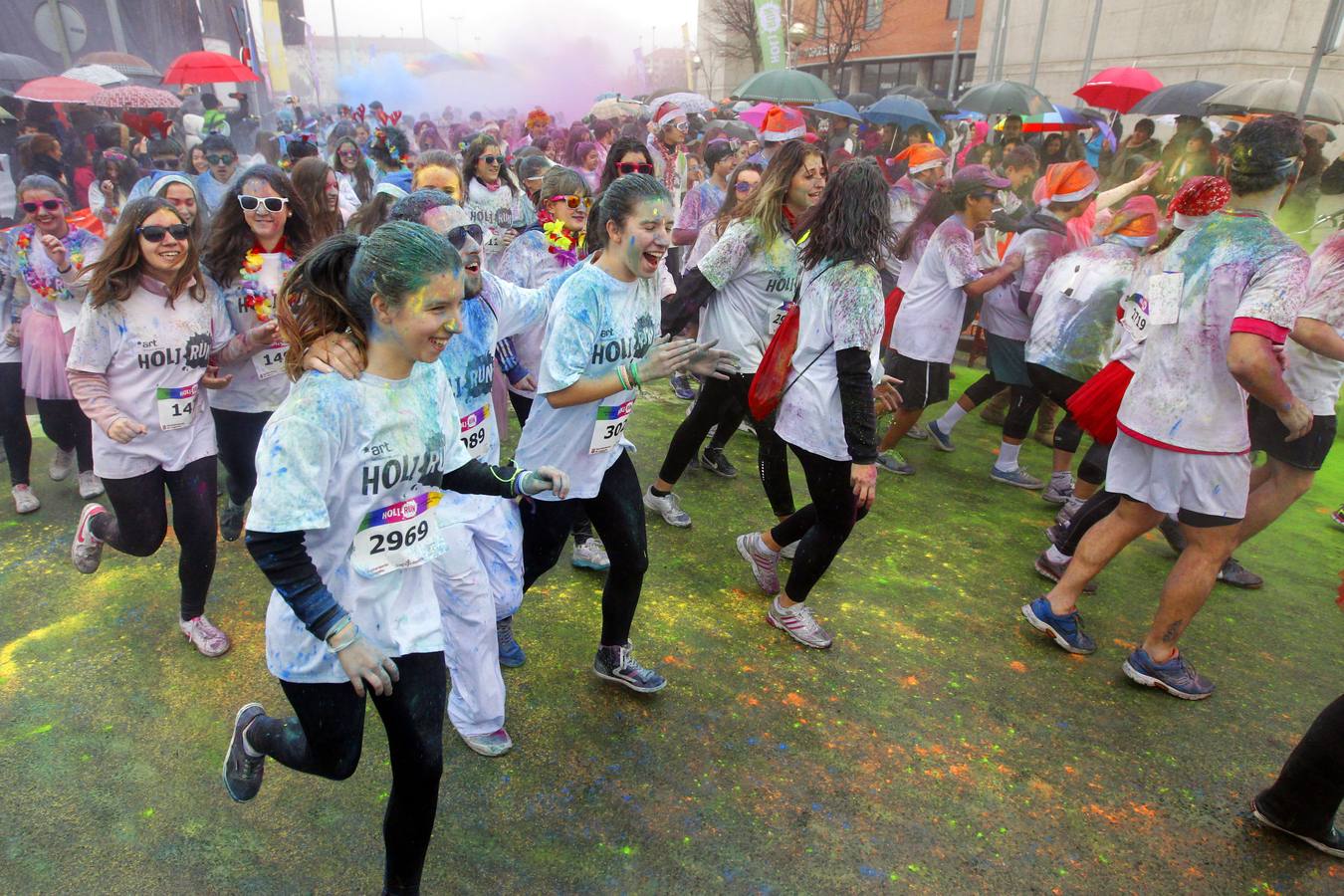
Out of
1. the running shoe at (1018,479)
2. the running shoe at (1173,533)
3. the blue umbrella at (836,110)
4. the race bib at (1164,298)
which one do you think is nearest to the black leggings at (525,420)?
the race bib at (1164,298)

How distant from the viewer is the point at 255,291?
360cm

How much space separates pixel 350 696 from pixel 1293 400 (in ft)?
11.6

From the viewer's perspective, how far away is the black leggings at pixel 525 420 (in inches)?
163

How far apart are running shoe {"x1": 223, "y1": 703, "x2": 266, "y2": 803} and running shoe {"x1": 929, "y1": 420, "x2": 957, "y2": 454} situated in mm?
5124

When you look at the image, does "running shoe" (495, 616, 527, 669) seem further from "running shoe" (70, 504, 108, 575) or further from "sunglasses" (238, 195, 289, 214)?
"sunglasses" (238, 195, 289, 214)

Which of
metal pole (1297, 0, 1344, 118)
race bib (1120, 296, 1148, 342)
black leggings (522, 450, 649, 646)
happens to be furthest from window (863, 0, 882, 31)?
black leggings (522, 450, 649, 646)

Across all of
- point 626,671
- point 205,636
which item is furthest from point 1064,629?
point 205,636

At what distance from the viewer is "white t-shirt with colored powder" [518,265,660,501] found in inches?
112

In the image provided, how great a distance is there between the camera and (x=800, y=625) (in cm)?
369

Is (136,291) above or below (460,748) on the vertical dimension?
above

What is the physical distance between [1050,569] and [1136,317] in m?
1.45

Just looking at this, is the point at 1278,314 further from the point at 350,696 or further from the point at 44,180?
the point at 44,180

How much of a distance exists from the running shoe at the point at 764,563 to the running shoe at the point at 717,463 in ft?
4.50

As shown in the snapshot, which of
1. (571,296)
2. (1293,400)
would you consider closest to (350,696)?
(571,296)
